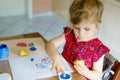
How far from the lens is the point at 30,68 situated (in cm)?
110

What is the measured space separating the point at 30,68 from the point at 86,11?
0.40 meters

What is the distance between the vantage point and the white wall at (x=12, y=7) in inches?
146

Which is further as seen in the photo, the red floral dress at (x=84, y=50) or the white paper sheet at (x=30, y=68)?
the red floral dress at (x=84, y=50)

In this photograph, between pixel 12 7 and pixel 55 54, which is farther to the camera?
pixel 12 7

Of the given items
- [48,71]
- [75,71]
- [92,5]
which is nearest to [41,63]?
[48,71]

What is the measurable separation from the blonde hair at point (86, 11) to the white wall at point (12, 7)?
112 inches

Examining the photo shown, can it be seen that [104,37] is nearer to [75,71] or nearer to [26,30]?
[26,30]

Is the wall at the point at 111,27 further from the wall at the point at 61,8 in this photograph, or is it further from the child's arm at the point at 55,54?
the child's arm at the point at 55,54

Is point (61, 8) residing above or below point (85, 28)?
below

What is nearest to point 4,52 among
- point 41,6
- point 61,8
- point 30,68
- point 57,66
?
point 30,68

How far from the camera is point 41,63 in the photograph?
1.15m

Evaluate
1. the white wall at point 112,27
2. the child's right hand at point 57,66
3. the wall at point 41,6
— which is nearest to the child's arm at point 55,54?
the child's right hand at point 57,66

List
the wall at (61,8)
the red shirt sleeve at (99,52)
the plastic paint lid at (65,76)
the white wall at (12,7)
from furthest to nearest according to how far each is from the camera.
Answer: the white wall at (12,7)
the wall at (61,8)
the red shirt sleeve at (99,52)
the plastic paint lid at (65,76)

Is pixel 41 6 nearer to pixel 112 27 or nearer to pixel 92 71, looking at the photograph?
pixel 112 27
